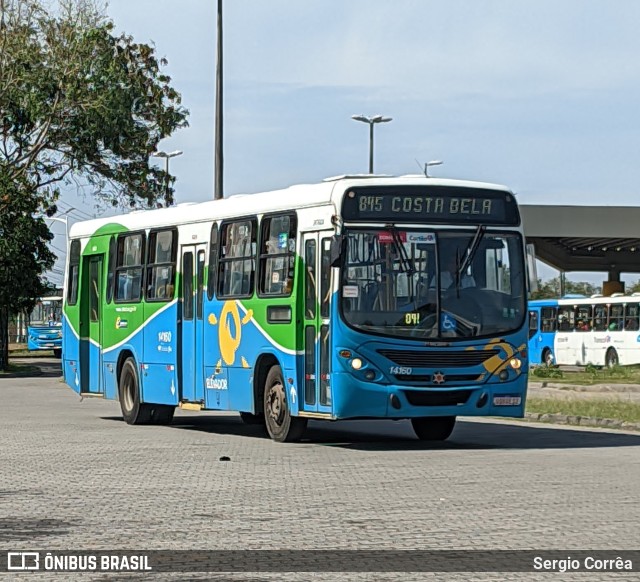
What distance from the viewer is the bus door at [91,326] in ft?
82.7

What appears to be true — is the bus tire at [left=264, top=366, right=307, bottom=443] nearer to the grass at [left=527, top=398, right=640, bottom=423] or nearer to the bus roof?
the bus roof

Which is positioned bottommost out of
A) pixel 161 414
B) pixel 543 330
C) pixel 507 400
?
pixel 161 414

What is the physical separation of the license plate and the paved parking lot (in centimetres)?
57

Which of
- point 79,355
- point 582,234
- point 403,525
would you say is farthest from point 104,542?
point 582,234

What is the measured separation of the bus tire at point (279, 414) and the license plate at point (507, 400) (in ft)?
7.94

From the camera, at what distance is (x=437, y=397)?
59.1ft

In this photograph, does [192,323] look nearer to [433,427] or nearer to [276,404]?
[276,404]

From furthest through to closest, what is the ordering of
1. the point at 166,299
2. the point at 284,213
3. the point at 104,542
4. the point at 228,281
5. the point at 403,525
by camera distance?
the point at 166,299 < the point at 228,281 < the point at 284,213 < the point at 403,525 < the point at 104,542

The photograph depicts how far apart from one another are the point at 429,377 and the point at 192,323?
16.1ft

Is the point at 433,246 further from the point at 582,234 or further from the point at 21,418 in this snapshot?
the point at 582,234

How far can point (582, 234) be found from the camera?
6047 cm

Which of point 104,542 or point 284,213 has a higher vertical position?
point 284,213

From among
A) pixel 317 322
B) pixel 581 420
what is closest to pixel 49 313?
pixel 581 420

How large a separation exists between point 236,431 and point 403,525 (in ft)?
38.2
